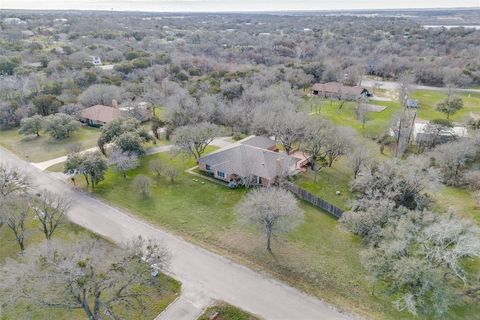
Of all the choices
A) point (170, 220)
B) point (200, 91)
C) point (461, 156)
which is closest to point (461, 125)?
point (461, 156)

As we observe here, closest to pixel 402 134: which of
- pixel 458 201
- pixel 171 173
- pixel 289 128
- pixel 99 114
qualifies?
pixel 458 201

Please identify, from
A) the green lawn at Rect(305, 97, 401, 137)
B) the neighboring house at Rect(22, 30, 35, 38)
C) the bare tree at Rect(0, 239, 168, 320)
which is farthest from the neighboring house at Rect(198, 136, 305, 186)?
the neighboring house at Rect(22, 30, 35, 38)

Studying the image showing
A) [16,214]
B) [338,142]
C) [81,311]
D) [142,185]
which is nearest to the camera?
[81,311]

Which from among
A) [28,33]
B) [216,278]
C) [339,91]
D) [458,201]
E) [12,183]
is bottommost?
[216,278]

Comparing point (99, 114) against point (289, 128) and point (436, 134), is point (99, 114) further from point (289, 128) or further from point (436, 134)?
point (436, 134)

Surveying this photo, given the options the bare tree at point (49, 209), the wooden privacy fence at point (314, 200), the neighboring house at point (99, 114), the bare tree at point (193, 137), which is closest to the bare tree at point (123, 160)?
the bare tree at point (193, 137)

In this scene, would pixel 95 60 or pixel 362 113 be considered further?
pixel 95 60

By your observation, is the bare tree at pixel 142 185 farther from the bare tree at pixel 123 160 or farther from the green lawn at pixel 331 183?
the green lawn at pixel 331 183
